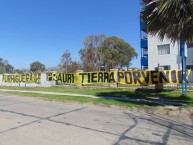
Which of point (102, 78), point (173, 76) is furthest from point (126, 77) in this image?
point (173, 76)

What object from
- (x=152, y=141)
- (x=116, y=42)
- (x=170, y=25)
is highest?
(x=116, y=42)

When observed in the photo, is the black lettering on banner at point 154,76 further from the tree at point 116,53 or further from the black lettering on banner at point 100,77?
the tree at point 116,53

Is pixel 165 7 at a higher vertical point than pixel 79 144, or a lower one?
higher

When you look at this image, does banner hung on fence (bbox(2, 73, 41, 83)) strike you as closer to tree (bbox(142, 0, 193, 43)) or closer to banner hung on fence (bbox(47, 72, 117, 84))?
banner hung on fence (bbox(47, 72, 117, 84))

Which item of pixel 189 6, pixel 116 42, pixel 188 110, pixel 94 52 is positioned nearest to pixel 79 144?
pixel 188 110

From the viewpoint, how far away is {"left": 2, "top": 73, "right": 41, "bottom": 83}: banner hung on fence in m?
27.5

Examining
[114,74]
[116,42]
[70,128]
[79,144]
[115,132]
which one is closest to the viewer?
[79,144]

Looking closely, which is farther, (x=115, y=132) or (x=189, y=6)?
(x=189, y=6)

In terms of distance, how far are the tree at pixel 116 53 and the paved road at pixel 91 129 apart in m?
52.4

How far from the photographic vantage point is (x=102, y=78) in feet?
74.0

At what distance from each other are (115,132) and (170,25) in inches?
210

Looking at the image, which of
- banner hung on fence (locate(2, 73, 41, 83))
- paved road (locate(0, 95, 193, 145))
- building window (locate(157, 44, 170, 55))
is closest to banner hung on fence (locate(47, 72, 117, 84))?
banner hung on fence (locate(2, 73, 41, 83))

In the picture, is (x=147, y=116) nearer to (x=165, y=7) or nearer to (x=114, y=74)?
(x=165, y=7)

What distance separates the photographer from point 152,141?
6.54m
